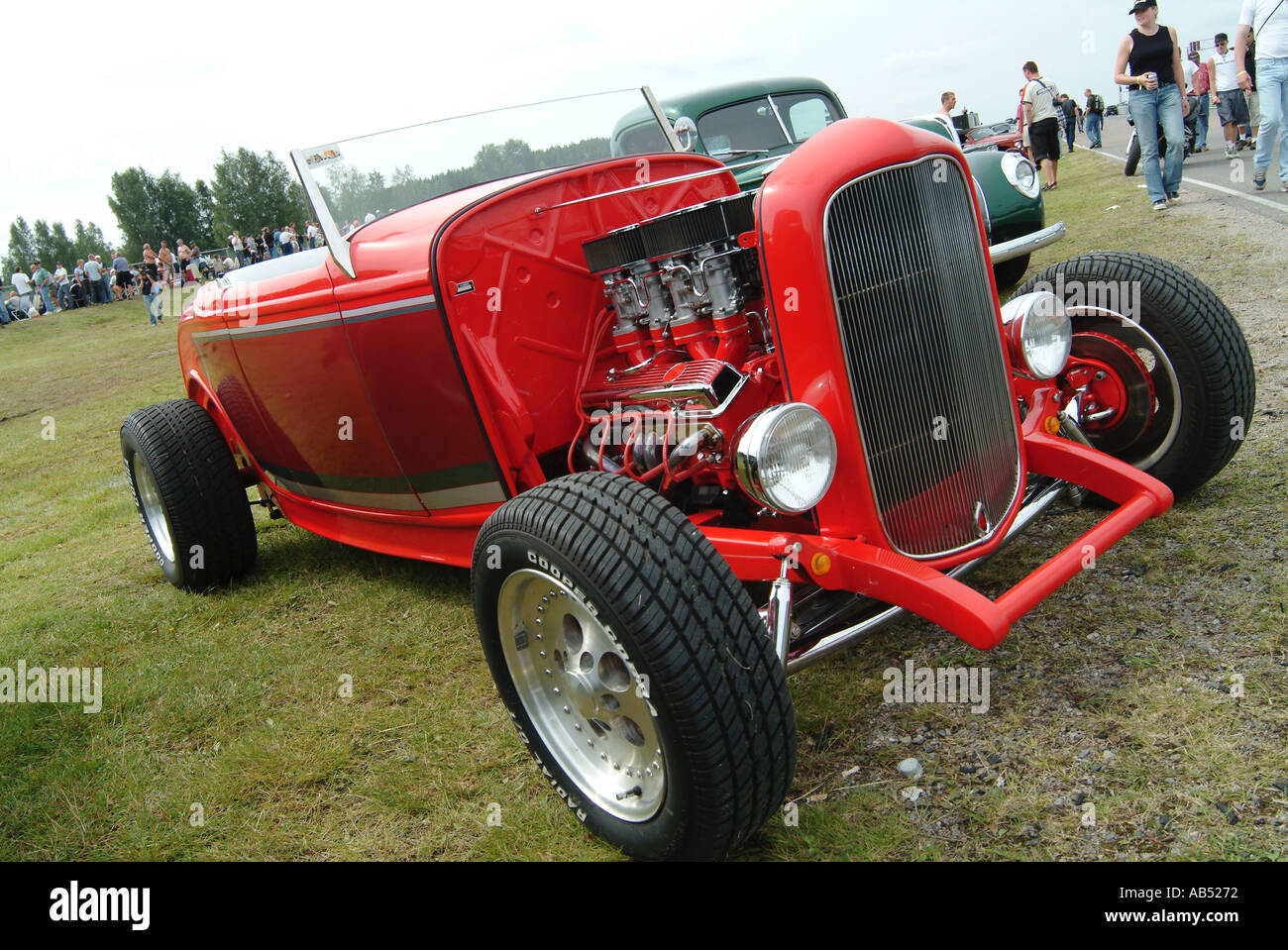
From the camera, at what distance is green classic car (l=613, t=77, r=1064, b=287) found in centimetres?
613

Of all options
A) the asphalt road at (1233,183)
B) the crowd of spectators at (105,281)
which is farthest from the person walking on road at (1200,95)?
the crowd of spectators at (105,281)

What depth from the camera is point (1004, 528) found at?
104 inches

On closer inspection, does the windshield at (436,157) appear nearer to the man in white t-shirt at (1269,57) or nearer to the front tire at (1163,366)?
the front tire at (1163,366)

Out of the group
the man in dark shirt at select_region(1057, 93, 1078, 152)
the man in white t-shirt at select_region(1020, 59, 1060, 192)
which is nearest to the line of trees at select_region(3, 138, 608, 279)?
the man in white t-shirt at select_region(1020, 59, 1060, 192)

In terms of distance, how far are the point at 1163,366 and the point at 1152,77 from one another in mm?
5928

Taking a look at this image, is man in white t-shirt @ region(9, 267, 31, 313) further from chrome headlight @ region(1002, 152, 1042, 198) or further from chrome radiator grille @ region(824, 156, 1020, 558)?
chrome radiator grille @ region(824, 156, 1020, 558)

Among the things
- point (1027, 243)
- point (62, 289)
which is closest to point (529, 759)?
point (1027, 243)

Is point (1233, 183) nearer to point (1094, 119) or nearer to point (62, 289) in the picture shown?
point (1094, 119)

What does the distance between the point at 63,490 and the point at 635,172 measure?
6.32 metres

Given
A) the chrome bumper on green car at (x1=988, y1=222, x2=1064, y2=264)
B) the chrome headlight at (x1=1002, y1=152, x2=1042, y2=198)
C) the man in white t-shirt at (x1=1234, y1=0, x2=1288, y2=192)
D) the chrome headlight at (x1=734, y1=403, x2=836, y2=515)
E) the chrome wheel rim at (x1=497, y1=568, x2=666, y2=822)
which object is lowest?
the chrome wheel rim at (x1=497, y1=568, x2=666, y2=822)

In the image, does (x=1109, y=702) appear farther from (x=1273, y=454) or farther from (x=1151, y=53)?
(x=1151, y=53)

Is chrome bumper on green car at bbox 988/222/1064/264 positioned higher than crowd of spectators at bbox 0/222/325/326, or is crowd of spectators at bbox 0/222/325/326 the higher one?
crowd of spectators at bbox 0/222/325/326

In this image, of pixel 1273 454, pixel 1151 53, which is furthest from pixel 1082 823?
pixel 1151 53

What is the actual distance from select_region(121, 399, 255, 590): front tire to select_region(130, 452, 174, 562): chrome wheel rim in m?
0.07
